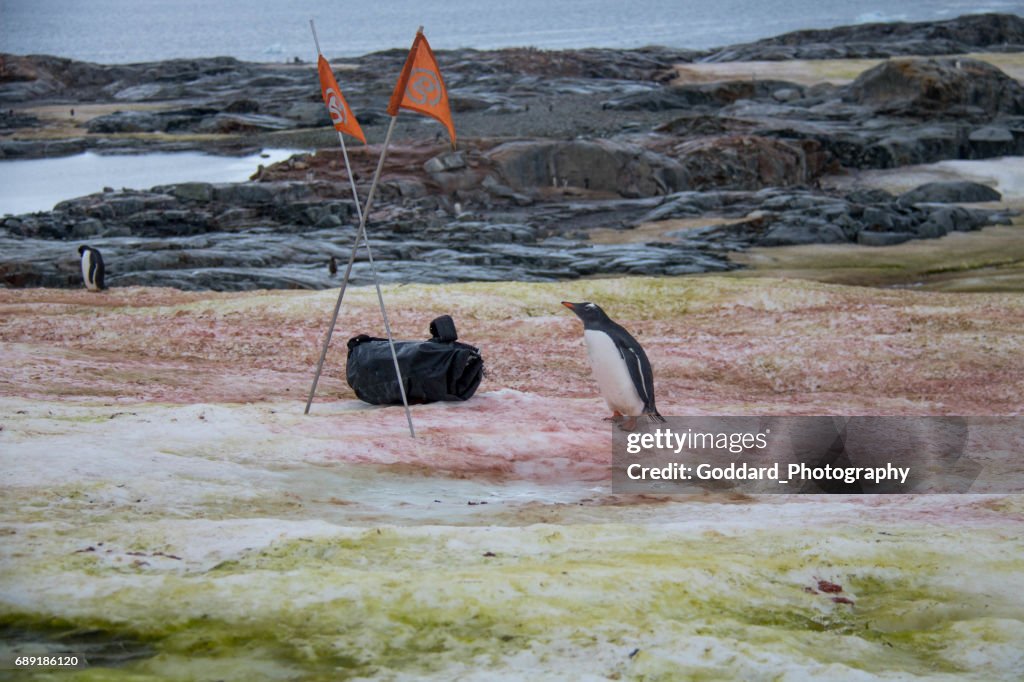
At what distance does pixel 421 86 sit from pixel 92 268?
63.2 feet

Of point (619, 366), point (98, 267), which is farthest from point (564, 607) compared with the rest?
point (98, 267)

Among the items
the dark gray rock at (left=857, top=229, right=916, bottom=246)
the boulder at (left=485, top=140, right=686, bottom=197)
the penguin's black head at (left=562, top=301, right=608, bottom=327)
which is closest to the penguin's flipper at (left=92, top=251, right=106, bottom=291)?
the penguin's black head at (left=562, top=301, right=608, bottom=327)

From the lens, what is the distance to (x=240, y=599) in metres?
8.01

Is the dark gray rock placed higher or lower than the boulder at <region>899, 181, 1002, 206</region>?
lower

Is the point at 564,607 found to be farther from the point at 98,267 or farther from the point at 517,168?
the point at 517,168

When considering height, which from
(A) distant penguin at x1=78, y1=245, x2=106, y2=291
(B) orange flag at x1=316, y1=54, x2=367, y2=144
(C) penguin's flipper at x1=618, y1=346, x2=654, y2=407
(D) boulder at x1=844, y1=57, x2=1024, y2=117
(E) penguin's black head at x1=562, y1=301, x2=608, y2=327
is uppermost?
(D) boulder at x1=844, y1=57, x2=1024, y2=117

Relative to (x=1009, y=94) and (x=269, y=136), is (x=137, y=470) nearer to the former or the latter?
(x=269, y=136)

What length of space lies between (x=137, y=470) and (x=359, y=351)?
231 inches

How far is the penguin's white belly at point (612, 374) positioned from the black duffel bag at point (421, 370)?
2775mm

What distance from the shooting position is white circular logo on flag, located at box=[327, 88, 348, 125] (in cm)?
1570

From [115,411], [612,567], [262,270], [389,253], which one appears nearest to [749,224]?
[389,253]

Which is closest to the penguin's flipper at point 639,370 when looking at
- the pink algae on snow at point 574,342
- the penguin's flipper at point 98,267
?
the pink algae on snow at point 574,342

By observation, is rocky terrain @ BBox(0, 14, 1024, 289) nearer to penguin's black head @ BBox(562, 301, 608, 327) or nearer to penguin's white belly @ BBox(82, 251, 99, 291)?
penguin's white belly @ BBox(82, 251, 99, 291)

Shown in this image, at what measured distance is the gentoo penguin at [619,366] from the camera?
47.5 feet
